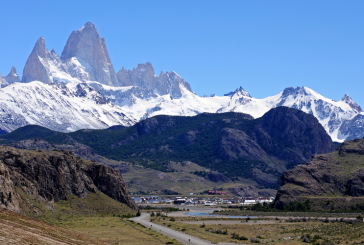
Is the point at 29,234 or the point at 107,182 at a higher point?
the point at 107,182

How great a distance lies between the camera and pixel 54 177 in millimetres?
146500

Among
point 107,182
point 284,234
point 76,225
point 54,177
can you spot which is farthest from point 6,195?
point 107,182

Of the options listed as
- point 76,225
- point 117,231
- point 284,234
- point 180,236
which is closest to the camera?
point 180,236

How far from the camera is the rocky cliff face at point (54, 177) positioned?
126000 mm

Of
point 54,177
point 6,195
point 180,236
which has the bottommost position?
point 180,236

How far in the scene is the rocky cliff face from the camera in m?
126

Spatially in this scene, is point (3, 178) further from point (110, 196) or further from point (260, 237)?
point (110, 196)

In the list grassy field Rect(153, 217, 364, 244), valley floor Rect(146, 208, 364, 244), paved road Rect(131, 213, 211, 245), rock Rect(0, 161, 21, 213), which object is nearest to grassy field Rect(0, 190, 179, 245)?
paved road Rect(131, 213, 211, 245)

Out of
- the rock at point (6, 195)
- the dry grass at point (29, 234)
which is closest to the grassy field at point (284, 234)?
the dry grass at point (29, 234)

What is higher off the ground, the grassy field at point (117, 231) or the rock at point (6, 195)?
the rock at point (6, 195)

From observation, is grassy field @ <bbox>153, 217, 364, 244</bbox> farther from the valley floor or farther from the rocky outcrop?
the rocky outcrop

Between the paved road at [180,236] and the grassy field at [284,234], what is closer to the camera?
the paved road at [180,236]

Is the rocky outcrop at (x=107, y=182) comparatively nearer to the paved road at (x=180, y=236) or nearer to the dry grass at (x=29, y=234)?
the paved road at (x=180, y=236)

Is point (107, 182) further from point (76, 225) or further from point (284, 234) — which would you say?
point (284, 234)
